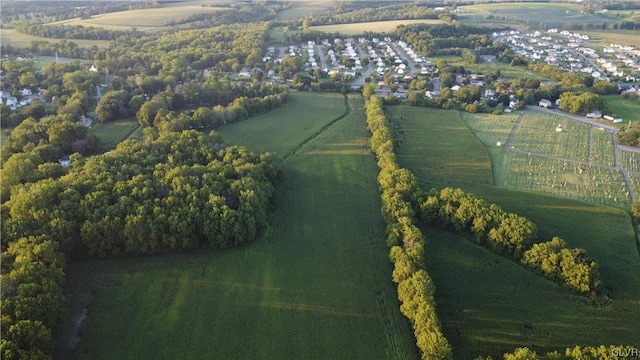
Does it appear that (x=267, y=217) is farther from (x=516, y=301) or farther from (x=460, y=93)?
(x=460, y=93)

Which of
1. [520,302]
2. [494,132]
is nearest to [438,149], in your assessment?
[494,132]

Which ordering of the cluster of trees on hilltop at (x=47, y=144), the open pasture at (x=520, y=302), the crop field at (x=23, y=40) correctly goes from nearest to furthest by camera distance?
the open pasture at (x=520, y=302) < the cluster of trees on hilltop at (x=47, y=144) < the crop field at (x=23, y=40)

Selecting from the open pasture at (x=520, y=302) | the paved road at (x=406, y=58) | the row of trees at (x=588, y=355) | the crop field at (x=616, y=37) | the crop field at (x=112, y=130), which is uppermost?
the crop field at (x=616, y=37)

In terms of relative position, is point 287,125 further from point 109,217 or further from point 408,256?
point 408,256

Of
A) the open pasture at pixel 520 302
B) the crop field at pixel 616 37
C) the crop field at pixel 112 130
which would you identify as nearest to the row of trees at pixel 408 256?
the open pasture at pixel 520 302

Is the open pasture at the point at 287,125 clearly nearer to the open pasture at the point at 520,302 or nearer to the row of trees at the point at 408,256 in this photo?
the row of trees at the point at 408,256

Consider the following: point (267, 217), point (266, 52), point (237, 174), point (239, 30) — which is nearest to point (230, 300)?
point (267, 217)

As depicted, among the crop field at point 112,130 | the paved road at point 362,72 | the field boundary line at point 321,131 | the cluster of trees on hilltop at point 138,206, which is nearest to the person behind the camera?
the cluster of trees on hilltop at point 138,206
